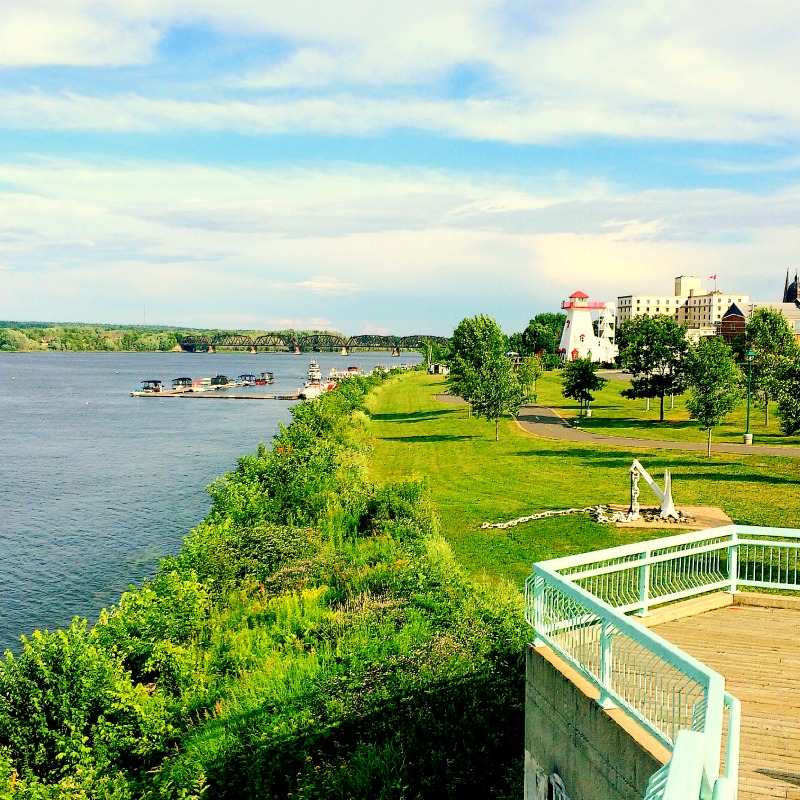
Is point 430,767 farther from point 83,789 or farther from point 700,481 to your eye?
point 700,481

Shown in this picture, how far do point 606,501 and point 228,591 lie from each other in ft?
56.3

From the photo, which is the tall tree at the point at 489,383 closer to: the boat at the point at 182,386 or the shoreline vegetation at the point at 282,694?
the shoreline vegetation at the point at 282,694

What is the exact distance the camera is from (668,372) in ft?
194

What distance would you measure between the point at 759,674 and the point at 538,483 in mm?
28355

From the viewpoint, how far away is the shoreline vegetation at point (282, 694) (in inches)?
492

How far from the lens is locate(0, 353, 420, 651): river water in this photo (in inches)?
1083

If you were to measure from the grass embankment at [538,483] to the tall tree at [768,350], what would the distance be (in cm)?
861

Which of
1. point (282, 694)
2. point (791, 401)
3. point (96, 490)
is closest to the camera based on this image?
point (282, 694)

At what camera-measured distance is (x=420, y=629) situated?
1579cm

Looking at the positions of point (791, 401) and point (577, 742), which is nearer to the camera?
point (577, 742)

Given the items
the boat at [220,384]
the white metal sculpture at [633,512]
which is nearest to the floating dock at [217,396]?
the boat at [220,384]

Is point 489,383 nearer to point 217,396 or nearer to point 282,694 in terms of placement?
point 282,694

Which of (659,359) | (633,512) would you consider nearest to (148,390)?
(659,359)

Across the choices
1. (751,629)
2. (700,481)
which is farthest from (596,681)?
(700,481)
